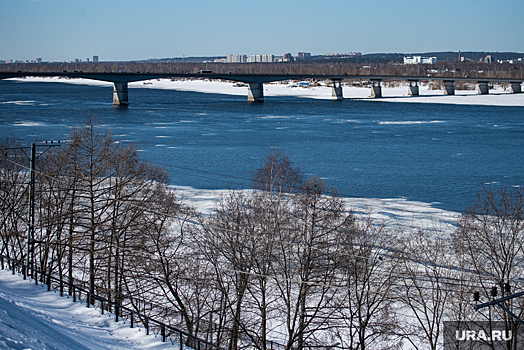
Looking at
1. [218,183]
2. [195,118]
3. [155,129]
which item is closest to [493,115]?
[195,118]

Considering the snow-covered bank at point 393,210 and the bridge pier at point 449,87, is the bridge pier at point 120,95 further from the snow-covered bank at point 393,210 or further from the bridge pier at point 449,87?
the snow-covered bank at point 393,210

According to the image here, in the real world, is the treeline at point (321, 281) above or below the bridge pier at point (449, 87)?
below

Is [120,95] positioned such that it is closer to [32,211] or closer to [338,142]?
[338,142]

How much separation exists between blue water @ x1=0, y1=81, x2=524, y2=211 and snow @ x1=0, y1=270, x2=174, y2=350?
Answer: 1421 cm

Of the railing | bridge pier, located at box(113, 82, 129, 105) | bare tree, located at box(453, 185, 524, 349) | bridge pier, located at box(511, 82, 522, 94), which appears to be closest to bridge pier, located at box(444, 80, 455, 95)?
bridge pier, located at box(511, 82, 522, 94)

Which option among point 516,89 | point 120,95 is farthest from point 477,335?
point 516,89

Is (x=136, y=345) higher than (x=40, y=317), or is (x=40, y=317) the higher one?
(x=40, y=317)

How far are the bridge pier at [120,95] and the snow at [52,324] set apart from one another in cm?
7017

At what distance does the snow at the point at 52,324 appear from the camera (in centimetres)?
942

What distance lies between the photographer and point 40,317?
11.3 metres

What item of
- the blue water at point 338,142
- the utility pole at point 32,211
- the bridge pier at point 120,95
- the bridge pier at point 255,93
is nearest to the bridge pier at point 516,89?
the blue water at point 338,142

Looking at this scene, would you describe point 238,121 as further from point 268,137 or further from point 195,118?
point 268,137

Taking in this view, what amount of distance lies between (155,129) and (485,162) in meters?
29.4

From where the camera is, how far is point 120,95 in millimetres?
83312
